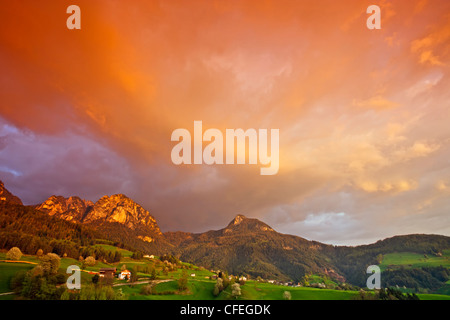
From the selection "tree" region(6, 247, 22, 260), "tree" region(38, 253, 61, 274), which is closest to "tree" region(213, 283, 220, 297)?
"tree" region(38, 253, 61, 274)

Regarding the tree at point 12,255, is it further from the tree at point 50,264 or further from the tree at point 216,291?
the tree at point 216,291

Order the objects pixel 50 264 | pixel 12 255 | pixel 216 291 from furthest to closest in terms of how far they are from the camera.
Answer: pixel 216 291 < pixel 12 255 < pixel 50 264

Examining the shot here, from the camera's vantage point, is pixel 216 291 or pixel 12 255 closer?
pixel 12 255

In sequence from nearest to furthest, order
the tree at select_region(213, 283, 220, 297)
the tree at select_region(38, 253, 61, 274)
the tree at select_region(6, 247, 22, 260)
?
the tree at select_region(38, 253, 61, 274) → the tree at select_region(6, 247, 22, 260) → the tree at select_region(213, 283, 220, 297)

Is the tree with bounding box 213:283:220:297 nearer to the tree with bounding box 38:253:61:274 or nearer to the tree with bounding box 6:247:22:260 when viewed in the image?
the tree with bounding box 38:253:61:274

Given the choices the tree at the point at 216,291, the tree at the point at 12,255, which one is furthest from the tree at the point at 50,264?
the tree at the point at 216,291

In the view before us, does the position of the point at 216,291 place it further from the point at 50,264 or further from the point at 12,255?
the point at 12,255

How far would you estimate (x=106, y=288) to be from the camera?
71.9 m

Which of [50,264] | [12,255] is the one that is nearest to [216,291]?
[50,264]

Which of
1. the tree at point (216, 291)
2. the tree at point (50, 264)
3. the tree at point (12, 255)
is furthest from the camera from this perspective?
the tree at point (216, 291)

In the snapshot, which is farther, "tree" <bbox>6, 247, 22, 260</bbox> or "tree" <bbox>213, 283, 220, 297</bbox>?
"tree" <bbox>213, 283, 220, 297</bbox>
